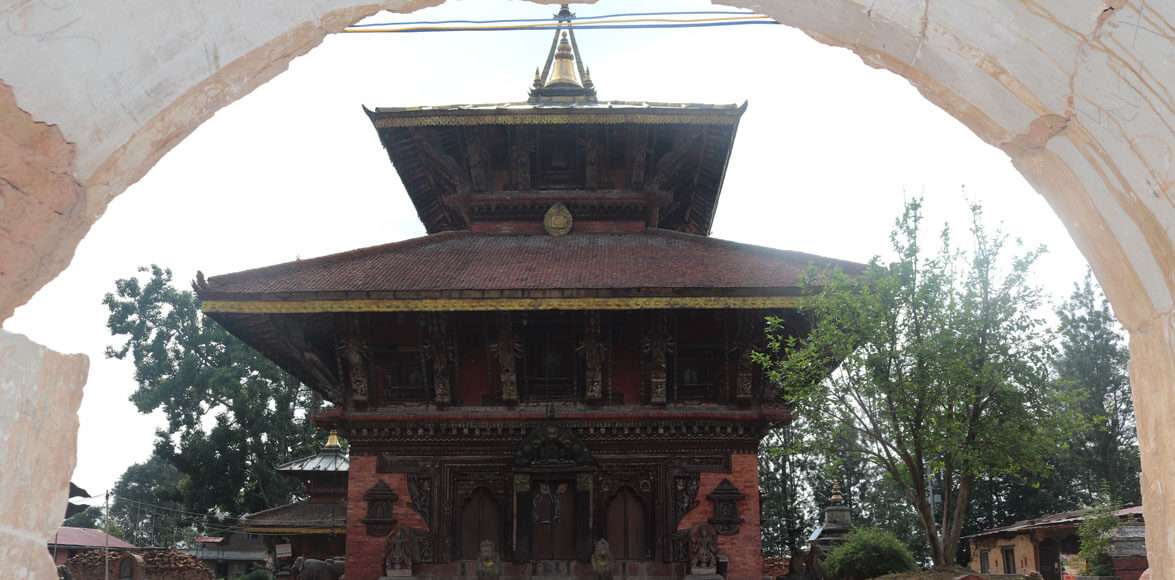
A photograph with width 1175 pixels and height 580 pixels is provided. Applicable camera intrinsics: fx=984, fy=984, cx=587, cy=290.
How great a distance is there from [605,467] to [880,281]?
4991mm

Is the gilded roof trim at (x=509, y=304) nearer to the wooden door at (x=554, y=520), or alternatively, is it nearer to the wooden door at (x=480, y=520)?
the wooden door at (x=554, y=520)

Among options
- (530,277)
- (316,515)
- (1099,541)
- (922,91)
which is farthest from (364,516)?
(1099,541)

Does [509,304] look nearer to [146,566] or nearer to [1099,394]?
[146,566]

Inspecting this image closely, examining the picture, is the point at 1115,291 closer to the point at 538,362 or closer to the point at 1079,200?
the point at 1079,200

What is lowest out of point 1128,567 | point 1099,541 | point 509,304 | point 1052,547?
point 1052,547

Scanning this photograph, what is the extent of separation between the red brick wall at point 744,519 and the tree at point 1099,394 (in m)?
33.4

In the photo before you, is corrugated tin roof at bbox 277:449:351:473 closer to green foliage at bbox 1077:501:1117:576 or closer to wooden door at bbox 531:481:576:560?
wooden door at bbox 531:481:576:560

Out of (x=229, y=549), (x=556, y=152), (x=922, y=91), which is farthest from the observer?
(x=229, y=549)

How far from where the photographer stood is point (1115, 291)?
9.87 ft

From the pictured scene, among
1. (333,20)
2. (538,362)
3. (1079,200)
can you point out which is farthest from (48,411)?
(538,362)

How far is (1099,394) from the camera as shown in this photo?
45844 mm

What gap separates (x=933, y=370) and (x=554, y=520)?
19.1ft

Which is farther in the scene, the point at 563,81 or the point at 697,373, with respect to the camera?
the point at 563,81

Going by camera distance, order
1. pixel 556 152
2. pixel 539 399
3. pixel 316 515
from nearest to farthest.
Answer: pixel 539 399 < pixel 556 152 < pixel 316 515
